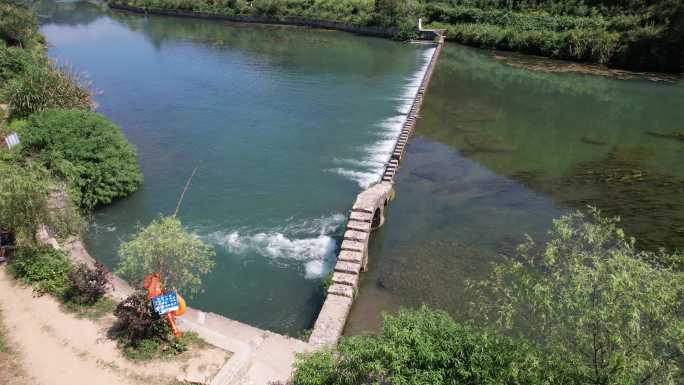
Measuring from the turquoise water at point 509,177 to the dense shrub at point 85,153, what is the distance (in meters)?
14.4

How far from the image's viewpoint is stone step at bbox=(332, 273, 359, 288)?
58.0 ft

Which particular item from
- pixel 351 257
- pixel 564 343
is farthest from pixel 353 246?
pixel 564 343

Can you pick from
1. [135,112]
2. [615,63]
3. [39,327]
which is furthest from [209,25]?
[39,327]

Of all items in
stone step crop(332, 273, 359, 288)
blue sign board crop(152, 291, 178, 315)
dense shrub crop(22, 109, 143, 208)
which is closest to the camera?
blue sign board crop(152, 291, 178, 315)

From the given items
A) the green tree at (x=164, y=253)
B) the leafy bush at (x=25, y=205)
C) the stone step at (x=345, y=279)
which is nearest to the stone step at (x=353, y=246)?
the stone step at (x=345, y=279)

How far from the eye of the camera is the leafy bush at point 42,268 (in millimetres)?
15883

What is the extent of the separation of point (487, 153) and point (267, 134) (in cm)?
1626

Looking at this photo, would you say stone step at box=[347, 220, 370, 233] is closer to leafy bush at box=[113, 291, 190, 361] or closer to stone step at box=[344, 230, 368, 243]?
stone step at box=[344, 230, 368, 243]

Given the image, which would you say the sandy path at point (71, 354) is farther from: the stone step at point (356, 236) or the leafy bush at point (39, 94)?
the leafy bush at point (39, 94)

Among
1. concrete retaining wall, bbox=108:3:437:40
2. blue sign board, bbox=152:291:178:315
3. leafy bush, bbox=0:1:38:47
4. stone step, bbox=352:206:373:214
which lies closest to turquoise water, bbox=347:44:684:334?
stone step, bbox=352:206:373:214

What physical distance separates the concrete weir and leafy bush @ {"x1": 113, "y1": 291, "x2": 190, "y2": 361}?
4330 mm

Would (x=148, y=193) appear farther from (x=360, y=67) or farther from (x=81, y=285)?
(x=360, y=67)

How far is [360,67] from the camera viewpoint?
54000 millimetres

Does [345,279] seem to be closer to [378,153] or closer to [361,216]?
[361,216]
